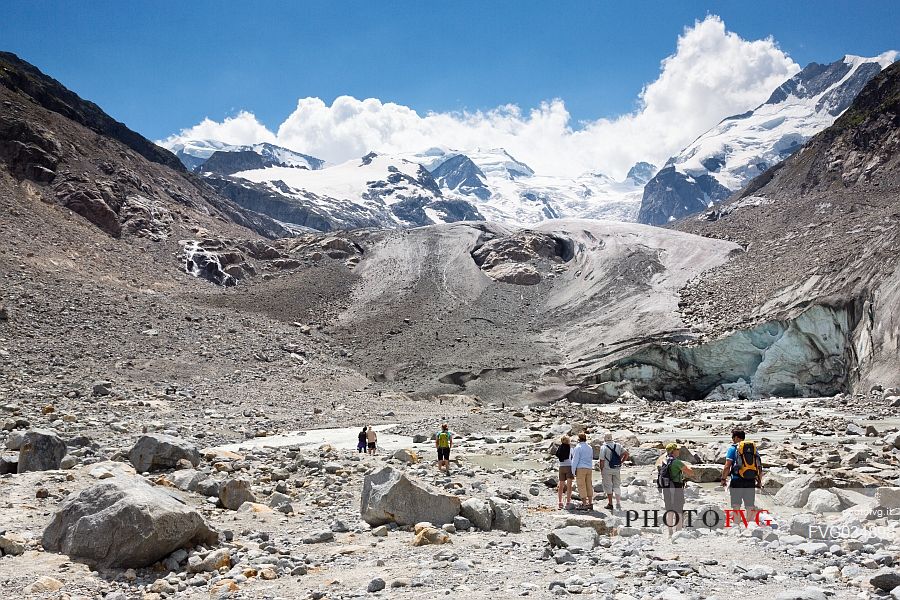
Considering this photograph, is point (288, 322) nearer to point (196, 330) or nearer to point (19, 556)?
point (196, 330)

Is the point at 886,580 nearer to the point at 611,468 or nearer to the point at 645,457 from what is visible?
the point at 611,468

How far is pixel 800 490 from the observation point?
1135 centimetres

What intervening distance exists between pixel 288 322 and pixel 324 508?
1600 inches

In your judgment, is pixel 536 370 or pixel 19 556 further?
pixel 536 370

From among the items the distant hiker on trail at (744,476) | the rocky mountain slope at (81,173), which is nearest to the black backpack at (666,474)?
the distant hiker on trail at (744,476)

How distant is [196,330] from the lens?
42594 mm

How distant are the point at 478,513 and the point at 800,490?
19.2 feet

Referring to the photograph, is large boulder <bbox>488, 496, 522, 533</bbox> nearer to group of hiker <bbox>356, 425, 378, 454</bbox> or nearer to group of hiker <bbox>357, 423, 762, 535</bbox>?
group of hiker <bbox>357, 423, 762, 535</bbox>

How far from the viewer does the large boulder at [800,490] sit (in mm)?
11219

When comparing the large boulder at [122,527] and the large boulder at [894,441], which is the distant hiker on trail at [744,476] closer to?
the large boulder at [122,527]

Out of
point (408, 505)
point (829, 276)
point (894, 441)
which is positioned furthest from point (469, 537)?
point (829, 276)

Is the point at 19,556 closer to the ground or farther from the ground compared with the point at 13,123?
closer to the ground

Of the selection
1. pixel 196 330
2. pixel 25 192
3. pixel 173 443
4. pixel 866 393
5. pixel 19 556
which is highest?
pixel 25 192

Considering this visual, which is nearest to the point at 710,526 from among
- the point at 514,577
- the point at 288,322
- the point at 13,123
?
the point at 514,577
